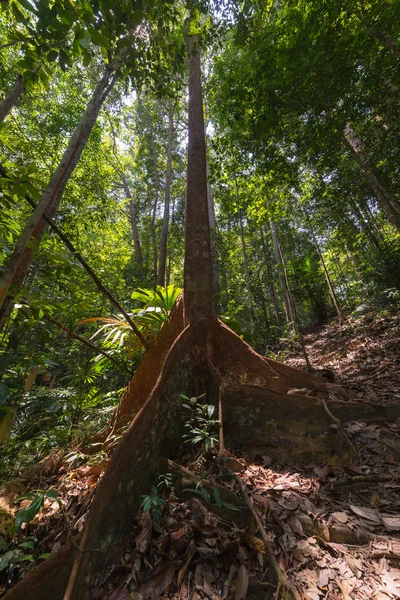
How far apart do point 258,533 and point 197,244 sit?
9.74 feet

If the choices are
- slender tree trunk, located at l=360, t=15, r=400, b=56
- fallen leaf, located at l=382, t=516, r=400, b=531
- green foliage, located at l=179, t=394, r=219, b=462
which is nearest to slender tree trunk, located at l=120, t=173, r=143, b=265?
slender tree trunk, located at l=360, t=15, r=400, b=56

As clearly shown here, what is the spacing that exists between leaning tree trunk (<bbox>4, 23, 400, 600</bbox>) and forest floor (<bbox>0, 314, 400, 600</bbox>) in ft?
0.48

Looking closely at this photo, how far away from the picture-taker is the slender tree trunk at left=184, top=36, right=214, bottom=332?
10.6 feet

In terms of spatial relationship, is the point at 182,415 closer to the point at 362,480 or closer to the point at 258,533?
the point at 258,533

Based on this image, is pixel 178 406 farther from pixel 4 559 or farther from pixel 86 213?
pixel 86 213

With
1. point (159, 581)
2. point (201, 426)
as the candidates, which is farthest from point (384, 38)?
point (159, 581)

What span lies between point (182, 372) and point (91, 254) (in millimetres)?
7125

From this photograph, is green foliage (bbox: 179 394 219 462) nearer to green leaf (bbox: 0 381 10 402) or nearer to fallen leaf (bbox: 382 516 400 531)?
fallen leaf (bbox: 382 516 400 531)

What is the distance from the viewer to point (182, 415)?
2562 millimetres

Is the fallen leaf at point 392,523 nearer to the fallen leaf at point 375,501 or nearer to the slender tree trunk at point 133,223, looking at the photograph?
the fallen leaf at point 375,501

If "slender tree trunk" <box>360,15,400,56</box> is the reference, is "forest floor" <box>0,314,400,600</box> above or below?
below

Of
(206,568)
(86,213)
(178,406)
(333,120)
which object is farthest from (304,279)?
(206,568)

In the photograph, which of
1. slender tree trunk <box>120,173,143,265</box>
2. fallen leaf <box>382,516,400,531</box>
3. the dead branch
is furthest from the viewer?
slender tree trunk <box>120,173,143,265</box>

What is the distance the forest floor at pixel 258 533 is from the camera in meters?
1.35
